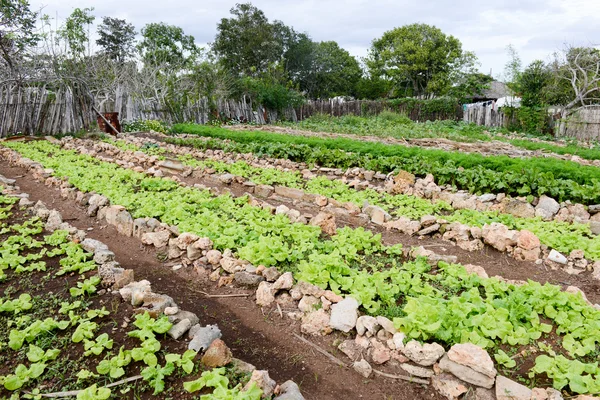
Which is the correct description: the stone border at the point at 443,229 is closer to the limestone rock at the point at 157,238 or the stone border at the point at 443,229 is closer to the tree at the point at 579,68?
the limestone rock at the point at 157,238

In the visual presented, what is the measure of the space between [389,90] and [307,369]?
41.5 metres

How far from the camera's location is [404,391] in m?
2.62

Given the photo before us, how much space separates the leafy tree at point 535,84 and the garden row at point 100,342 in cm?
2137

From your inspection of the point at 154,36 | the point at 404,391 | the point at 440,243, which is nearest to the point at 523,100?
the point at 440,243

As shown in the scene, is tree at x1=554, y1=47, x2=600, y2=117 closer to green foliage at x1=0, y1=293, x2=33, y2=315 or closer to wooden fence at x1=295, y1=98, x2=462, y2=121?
wooden fence at x1=295, y1=98, x2=462, y2=121

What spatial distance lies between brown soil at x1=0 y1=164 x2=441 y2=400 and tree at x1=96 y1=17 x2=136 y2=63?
35.5 m

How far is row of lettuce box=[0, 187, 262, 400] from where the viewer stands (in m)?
2.41

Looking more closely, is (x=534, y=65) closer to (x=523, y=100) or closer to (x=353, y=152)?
(x=523, y=100)

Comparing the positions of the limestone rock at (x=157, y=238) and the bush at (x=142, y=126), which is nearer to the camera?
the limestone rock at (x=157, y=238)

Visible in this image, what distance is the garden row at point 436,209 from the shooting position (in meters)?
4.89

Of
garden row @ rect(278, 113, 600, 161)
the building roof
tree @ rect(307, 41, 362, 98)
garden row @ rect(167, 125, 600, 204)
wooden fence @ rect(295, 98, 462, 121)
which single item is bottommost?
garden row @ rect(167, 125, 600, 204)

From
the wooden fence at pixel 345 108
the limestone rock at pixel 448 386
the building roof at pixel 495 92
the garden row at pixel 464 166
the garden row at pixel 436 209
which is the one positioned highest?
the building roof at pixel 495 92

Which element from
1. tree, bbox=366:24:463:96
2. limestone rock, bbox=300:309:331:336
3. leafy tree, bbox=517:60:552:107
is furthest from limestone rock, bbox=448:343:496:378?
tree, bbox=366:24:463:96

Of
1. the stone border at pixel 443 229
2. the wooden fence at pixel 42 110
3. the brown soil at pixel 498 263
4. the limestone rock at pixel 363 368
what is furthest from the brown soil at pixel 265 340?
the wooden fence at pixel 42 110
